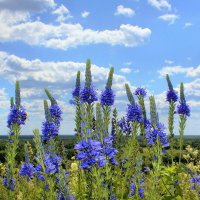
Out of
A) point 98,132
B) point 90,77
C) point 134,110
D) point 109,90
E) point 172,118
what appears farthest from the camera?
point 172,118

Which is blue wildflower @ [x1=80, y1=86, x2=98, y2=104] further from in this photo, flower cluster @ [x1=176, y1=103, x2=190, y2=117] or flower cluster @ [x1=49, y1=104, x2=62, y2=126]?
flower cluster @ [x1=176, y1=103, x2=190, y2=117]

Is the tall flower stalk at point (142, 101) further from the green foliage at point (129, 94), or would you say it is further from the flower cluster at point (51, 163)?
the flower cluster at point (51, 163)

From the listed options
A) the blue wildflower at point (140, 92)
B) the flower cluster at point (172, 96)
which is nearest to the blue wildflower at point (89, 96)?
the blue wildflower at point (140, 92)

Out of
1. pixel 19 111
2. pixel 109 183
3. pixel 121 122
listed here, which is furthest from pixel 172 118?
pixel 109 183

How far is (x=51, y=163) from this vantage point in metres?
4.84

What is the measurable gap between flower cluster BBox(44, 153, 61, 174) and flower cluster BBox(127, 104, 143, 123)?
2426 mm

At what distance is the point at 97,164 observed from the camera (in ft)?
13.6

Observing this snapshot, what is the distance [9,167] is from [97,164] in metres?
3.50

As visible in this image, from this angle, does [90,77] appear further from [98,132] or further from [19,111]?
[19,111]

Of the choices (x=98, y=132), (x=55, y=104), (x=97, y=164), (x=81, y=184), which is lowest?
(x=81, y=184)

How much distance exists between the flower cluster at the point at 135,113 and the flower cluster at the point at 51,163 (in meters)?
2.43

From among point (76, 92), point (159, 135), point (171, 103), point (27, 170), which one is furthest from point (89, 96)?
point (171, 103)

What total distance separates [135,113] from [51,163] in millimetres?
2627

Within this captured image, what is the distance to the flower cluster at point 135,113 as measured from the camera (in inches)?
280
